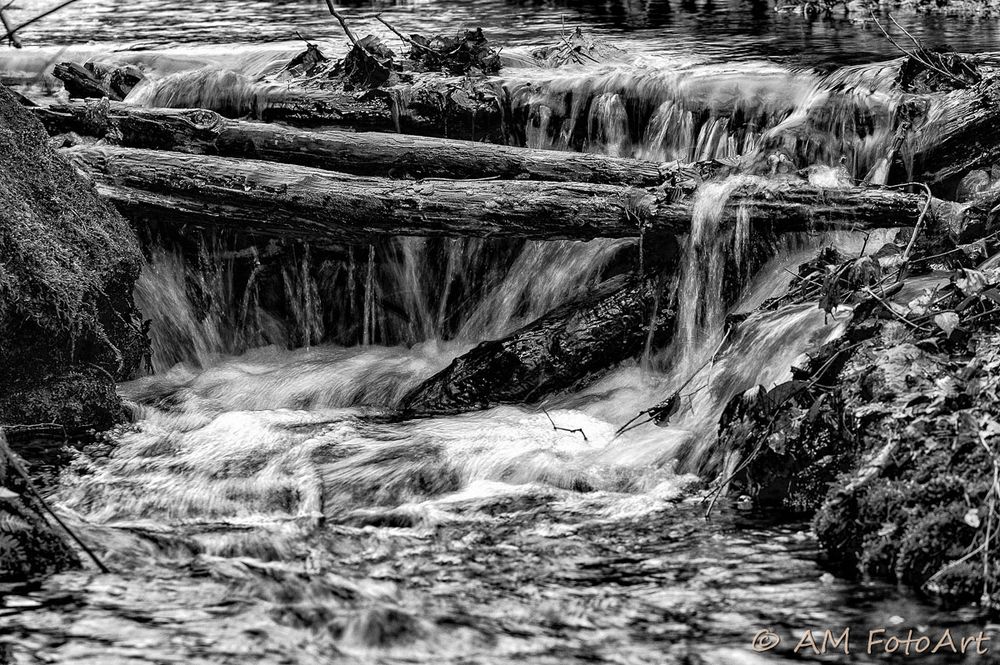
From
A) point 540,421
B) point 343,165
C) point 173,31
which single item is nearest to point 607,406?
point 540,421

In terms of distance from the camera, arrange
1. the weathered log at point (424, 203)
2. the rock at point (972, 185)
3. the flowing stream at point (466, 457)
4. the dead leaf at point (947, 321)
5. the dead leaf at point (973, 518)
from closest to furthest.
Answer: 1. the flowing stream at point (466, 457)
2. the dead leaf at point (973, 518)
3. the dead leaf at point (947, 321)
4. the weathered log at point (424, 203)
5. the rock at point (972, 185)

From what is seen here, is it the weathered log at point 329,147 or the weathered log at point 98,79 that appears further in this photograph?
the weathered log at point 98,79

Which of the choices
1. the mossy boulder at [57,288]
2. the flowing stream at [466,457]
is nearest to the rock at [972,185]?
the flowing stream at [466,457]

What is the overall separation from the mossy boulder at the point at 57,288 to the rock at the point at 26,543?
5.88ft

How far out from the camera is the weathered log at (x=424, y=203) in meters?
5.57

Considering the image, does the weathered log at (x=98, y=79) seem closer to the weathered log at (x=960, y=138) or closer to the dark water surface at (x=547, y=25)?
the dark water surface at (x=547, y=25)

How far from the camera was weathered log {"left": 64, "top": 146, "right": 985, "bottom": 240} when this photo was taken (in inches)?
219

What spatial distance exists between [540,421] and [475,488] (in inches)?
37.2

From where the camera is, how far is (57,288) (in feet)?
17.1

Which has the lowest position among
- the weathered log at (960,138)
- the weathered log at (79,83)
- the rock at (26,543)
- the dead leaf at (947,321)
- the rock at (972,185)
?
the rock at (26,543)

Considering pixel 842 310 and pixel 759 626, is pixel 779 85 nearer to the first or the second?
pixel 842 310

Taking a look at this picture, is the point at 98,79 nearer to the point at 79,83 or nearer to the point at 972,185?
the point at 79,83

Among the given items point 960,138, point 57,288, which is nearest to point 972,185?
point 960,138

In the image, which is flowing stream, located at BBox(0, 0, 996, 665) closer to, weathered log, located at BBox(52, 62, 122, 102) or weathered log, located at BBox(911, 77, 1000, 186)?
weathered log, located at BBox(911, 77, 1000, 186)
